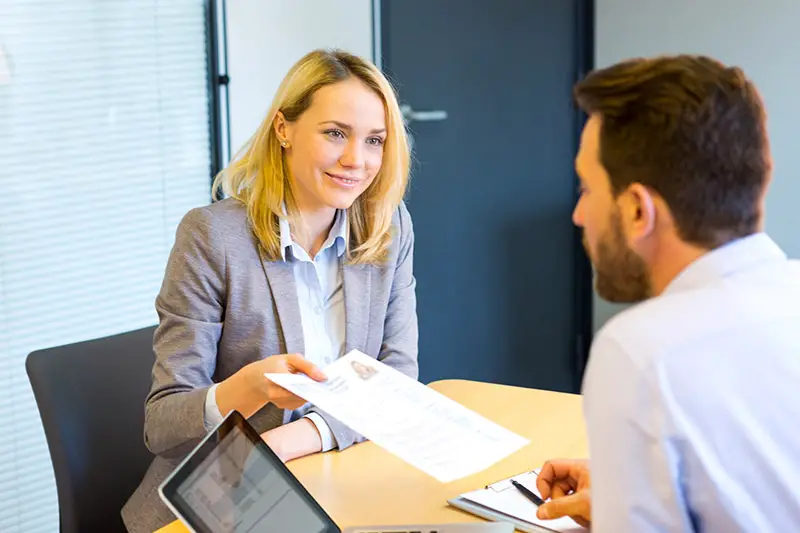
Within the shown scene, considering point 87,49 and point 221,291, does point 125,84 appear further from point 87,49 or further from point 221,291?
Answer: point 221,291

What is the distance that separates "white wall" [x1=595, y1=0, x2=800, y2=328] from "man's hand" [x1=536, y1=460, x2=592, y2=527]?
258 centimetres

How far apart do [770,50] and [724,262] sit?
2923 millimetres

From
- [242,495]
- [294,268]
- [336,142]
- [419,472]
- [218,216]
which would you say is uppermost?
[336,142]

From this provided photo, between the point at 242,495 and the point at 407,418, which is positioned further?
the point at 407,418

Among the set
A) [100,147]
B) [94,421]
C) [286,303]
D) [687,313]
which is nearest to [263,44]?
[100,147]

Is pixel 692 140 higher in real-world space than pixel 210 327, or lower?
higher

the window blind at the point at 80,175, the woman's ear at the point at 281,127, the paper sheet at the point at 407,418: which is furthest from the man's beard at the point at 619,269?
the window blind at the point at 80,175

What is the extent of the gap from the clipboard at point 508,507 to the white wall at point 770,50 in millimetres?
2529

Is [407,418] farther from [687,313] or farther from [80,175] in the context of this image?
[80,175]

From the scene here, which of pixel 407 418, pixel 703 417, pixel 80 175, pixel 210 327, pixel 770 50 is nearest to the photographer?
pixel 703 417

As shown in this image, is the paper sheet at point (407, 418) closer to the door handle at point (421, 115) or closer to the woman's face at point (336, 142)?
the woman's face at point (336, 142)

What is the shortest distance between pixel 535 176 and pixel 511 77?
16.5 inches

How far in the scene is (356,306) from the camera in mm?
2125

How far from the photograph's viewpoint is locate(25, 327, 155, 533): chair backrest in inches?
75.4
